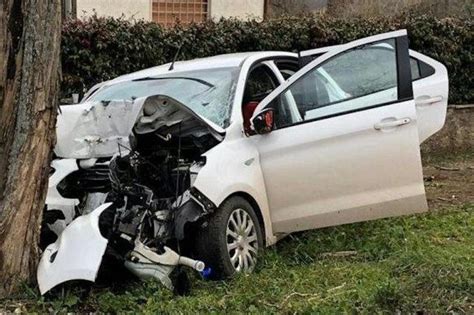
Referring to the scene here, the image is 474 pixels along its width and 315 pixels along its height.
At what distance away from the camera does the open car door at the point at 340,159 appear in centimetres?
622

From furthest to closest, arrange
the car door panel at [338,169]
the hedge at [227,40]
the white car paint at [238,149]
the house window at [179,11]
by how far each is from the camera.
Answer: the house window at [179,11]
the hedge at [227,40]
the car door panel at [338,169]
the white car paint at [238,149]

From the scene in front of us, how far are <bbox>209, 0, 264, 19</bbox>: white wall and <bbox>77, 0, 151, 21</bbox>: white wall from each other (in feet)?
5.02

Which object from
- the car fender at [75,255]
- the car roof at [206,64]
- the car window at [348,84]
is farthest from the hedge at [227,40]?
the car fender at [75,255]

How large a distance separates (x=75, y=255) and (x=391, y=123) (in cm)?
272

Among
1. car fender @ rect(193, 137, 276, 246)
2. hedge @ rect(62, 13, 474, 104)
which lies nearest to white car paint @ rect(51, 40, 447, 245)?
car fender @ rect(193, 137, 276, 246)

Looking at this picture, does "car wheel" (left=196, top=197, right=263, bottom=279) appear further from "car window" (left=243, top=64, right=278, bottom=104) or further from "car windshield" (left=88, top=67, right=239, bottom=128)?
"car window" (left=243, top=64, right=278, bottom=104)

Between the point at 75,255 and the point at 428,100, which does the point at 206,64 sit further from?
the point at 75,255

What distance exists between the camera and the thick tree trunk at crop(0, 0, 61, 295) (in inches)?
207

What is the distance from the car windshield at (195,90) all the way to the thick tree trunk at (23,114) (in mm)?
1357

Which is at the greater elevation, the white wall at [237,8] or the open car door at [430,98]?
the white wall at [237,8]

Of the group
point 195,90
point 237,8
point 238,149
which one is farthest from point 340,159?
point 237,8

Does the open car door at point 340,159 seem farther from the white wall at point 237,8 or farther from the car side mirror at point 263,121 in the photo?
the white wall at point 237,8

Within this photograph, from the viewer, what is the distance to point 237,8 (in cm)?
1529

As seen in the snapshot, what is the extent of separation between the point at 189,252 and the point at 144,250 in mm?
470
